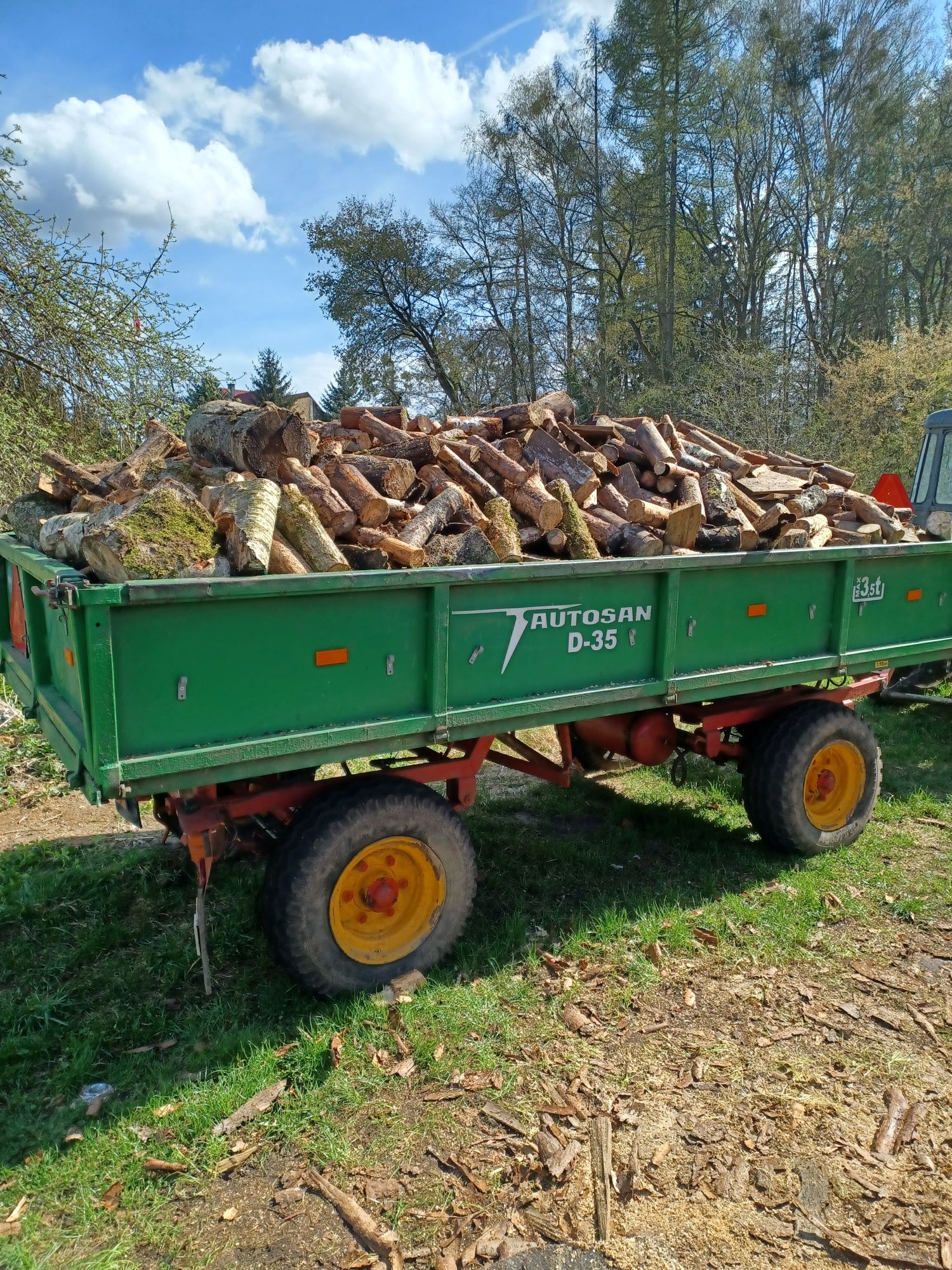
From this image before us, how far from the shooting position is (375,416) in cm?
504

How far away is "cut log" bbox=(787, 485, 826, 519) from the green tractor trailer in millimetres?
498

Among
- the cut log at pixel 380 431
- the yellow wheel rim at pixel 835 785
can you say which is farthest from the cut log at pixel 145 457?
the yellow wheel rim at pixel 835 785

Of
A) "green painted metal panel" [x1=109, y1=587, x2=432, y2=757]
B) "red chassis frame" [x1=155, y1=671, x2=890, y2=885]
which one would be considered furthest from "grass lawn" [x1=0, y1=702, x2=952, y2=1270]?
"green painted metal panel" [x1=109, y1=587, x2=432, y2=757]

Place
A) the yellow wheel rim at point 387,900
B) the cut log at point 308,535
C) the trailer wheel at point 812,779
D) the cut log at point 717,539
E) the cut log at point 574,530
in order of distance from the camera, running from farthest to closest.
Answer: the trailer wheel at point 812,779 < the cut log at point 717,539 < the cut log at point 574,530 < the yellow wheel rim at point 387,900 < the cut log at point 308,535

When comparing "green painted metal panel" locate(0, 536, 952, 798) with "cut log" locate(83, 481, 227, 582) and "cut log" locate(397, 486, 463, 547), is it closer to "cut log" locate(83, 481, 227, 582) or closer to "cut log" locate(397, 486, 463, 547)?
"cut log" locate(83, 481, 227, 582)

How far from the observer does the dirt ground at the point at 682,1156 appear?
2.45 m

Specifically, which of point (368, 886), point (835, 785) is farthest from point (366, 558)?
point (835, 785)

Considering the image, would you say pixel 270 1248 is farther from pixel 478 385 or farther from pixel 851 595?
pixel 478 385

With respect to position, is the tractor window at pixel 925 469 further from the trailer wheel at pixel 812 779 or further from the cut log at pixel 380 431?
the cut log at pixel 380 431

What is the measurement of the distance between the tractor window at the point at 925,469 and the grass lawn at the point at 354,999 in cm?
375

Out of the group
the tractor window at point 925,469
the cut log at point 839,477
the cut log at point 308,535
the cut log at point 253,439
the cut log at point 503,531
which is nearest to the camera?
the cut log at point 308,535

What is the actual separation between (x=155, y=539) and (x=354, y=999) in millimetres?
1947

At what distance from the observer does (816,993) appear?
369cm

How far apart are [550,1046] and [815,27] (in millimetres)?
30849
